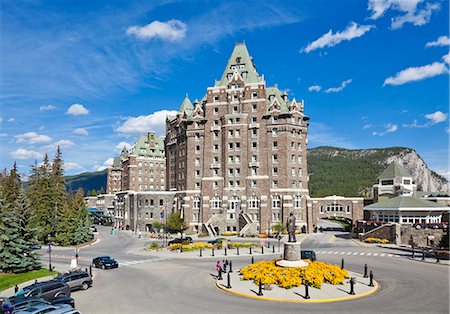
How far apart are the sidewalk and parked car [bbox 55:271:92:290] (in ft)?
34.7

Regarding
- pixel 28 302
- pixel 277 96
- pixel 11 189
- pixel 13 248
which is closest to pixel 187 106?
pixel 277 96

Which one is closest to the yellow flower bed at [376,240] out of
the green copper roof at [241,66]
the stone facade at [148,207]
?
the green copper roof at [241,66]

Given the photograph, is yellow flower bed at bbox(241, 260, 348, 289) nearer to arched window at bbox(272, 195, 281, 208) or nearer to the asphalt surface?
the asphalt surface

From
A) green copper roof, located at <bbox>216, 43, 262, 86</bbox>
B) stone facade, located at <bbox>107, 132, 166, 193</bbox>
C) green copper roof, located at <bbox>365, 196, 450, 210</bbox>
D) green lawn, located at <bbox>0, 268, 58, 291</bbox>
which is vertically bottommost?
green lawn, located at <bbox>0, 268, 58, 291</bbox>

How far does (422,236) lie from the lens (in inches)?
A: 2253

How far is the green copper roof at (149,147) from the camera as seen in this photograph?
12074 cm

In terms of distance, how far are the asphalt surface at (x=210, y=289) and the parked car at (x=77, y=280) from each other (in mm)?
530

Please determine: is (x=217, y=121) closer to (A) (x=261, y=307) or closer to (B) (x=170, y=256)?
(B) (x=170, y=256)

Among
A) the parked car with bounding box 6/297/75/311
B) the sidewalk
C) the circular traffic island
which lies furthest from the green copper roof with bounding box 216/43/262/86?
the parked car with bounding box 6/297/75/311

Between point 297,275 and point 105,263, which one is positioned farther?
point 105,263

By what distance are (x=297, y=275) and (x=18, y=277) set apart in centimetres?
2631

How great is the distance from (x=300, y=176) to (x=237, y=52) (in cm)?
3286

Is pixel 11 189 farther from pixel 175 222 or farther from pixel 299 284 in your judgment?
pixel 299 284

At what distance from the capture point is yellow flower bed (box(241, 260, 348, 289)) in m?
27.4
